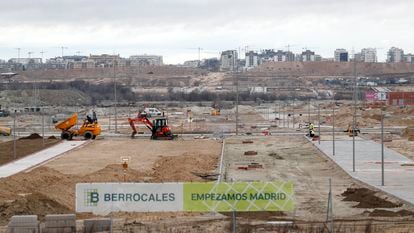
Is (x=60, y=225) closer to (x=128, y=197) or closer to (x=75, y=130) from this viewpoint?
(x=128, y=197)

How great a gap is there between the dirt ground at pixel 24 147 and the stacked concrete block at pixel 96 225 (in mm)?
26790

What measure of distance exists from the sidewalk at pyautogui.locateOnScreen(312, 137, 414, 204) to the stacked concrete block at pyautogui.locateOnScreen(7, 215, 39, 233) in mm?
14165

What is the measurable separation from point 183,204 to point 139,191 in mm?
1221

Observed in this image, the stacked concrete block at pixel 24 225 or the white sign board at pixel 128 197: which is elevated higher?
the white sign board at pixel 128 197

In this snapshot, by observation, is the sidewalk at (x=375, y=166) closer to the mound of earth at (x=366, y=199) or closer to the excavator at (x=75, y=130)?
the mound of earth at (x=366, y=199)

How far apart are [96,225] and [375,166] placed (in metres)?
26.1

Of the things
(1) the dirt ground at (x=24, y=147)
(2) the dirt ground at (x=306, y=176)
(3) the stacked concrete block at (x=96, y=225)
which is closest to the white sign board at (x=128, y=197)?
(3) the stacked concrete block at (x=96, y=225)

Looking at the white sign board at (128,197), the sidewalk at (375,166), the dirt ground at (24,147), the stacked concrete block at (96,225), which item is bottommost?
the dirt ground at (24,147)

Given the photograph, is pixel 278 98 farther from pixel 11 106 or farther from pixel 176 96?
pixel 11 106

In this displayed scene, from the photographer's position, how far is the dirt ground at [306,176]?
29.5 meters

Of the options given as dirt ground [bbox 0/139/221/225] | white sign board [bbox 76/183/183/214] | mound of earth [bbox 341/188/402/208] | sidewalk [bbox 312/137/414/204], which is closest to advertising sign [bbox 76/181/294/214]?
white sign board [bbox 76/183/183/214]

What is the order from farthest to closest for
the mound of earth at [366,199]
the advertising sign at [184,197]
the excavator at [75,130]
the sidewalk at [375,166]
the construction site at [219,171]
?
the excavator at [75,130] < the sidewalk at [375,166] < the mound of earth at [366,199] < the construction site at [219,171] < the advertising sign at [184,197]

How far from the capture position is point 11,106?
143 m

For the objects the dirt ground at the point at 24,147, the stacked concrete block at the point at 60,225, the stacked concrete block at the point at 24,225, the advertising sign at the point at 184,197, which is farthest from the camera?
the dirt ground at the point at 24,147
